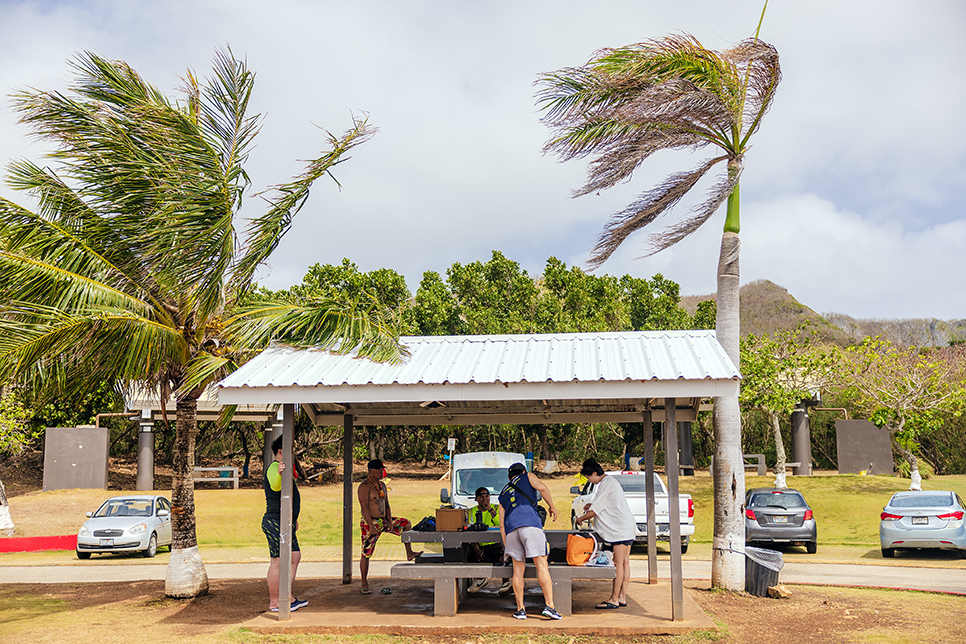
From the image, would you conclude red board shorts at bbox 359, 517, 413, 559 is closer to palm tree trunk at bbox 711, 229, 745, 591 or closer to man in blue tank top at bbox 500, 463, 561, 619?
man in blue tank top at bbox 500, 463, 561, 619

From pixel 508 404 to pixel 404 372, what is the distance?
9.87 ft

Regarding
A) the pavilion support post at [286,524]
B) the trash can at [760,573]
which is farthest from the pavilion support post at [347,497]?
the trash can at [760,573]

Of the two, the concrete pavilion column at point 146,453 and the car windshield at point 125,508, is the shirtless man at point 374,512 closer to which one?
the car windshield at point 125,508

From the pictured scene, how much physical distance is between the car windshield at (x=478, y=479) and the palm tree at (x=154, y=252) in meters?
6.43

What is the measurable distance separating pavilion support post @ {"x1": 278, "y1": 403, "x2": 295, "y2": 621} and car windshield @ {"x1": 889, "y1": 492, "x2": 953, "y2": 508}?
12.6 meters

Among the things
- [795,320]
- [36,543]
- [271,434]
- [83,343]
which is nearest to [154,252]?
[83,343]

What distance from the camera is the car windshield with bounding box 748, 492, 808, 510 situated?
1662 centimetres

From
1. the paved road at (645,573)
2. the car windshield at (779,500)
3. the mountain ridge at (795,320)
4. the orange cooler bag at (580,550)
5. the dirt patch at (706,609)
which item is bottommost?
the paved road at (645,573)

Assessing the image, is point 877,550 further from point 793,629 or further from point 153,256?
point 153,256

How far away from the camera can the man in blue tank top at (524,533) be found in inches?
326

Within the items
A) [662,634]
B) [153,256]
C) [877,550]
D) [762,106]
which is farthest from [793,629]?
[877,550]

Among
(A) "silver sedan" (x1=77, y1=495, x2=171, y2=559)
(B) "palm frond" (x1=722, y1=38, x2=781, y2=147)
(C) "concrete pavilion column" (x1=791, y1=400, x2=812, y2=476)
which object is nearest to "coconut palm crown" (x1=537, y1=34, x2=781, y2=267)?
(B) "palm frond" (x1=722, y1=38, x2=781, y2=147)

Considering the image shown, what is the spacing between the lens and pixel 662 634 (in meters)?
7.86

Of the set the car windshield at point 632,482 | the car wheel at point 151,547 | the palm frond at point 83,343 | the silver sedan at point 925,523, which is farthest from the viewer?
the car wheel at point 151,547
